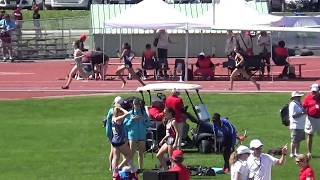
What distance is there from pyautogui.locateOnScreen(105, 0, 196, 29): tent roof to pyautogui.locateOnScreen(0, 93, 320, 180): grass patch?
4.63 meters

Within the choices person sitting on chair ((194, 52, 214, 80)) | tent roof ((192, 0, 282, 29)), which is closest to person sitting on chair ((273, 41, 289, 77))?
tent roof ((192, 0, 282, 29))

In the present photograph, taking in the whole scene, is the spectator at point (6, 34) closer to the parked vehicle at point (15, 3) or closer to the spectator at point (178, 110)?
the parked vehicle at point (15, 3)

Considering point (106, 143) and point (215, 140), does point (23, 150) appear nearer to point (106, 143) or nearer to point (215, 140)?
point (106, 143)

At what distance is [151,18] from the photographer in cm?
4256

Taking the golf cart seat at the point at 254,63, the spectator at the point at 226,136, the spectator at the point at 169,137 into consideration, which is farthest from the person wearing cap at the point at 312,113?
the golf cart seat at the point at 254,63

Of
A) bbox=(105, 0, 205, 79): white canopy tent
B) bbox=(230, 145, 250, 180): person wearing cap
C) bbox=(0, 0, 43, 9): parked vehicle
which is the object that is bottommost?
bbox=(230, 145, 250, 180): person wearing cap

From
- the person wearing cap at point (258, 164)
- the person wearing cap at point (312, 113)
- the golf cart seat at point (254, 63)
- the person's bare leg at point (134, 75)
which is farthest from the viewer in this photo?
the golf cart seat at point (254, 63)

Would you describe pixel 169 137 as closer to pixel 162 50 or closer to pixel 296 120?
pixel 296 120

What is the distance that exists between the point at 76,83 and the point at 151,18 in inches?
148

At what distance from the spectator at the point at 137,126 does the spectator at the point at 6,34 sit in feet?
92.0

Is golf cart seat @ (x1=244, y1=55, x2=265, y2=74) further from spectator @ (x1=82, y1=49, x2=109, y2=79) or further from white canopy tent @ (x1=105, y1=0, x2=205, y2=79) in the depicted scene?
spectator @ (x1=82, y1=49, x2=109, y2=79)

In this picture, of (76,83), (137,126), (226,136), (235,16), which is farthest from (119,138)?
(76,83)

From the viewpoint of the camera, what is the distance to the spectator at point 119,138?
78.3 ft

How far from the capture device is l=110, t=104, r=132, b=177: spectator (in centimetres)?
2388
